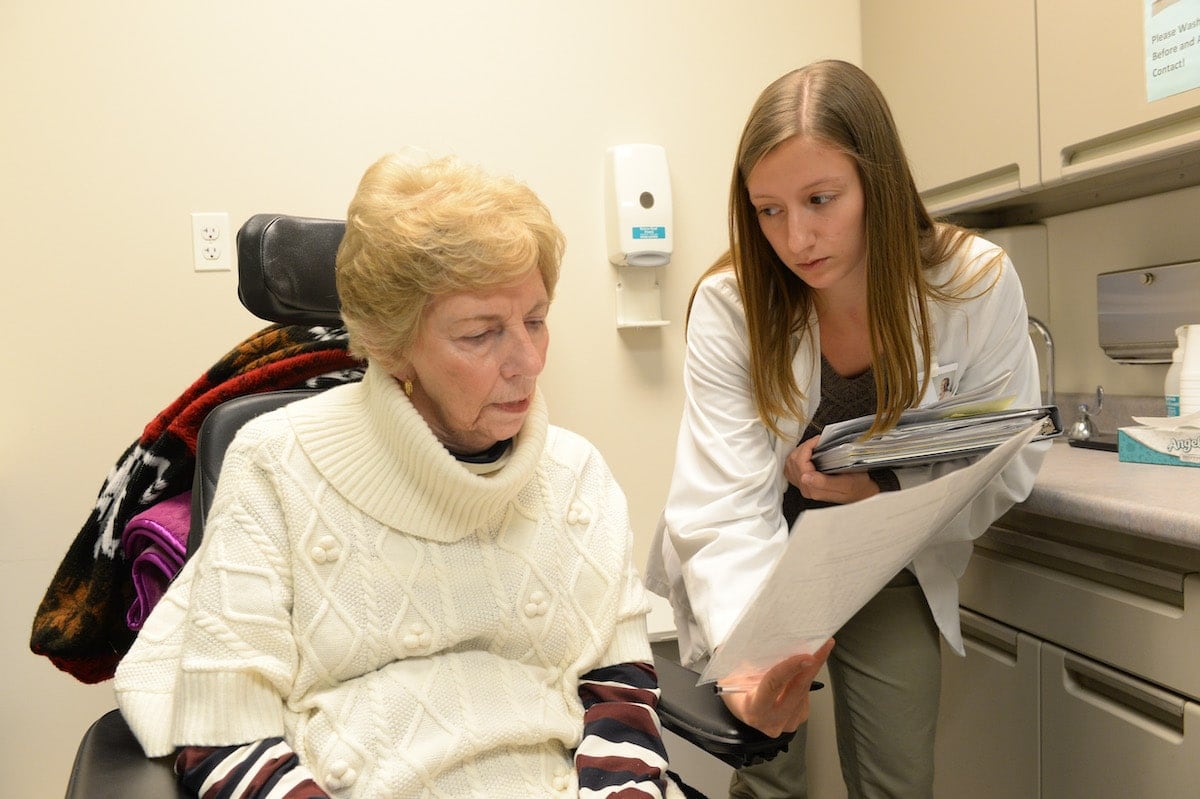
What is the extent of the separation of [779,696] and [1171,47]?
48.4 inches

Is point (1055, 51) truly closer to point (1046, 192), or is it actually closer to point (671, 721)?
point (1046, 192)

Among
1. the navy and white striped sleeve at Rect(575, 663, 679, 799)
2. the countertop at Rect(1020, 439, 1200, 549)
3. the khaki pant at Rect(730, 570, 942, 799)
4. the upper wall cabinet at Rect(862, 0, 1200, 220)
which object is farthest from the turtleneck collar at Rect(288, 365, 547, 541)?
the upper wall cabinet at Rect(862, 0, 1200, 220)

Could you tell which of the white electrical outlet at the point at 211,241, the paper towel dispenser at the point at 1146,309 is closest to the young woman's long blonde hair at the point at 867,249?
the paper towel dispenser at the point at 1146,309

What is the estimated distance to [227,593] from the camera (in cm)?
92

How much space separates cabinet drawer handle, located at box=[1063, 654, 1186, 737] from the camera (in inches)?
49.0

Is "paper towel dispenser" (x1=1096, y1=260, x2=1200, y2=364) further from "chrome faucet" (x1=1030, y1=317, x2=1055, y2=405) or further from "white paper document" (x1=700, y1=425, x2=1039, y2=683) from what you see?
"white paper document" (x1=700, y1=425, x2=1039, y2=683)

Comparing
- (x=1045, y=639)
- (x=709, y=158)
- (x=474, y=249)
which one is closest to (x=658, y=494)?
(x=709, y=158)

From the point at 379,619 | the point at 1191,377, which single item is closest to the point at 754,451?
the point at 379,619

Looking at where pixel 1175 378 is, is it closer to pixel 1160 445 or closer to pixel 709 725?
pixel 1160 445

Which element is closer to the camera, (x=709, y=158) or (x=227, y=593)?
(x=227, y=593)

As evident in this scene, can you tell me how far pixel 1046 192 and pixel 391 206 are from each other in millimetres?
1459

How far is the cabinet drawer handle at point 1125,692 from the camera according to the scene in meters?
1.25

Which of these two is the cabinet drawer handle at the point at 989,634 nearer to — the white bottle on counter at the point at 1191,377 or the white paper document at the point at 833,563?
the white bottle on counter at the point at 1191,377

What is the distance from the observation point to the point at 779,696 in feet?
3.27
